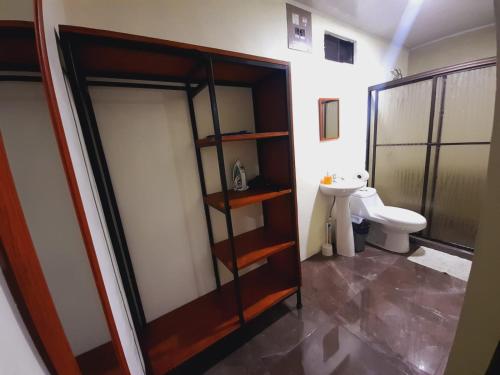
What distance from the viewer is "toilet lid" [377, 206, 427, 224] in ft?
6.28

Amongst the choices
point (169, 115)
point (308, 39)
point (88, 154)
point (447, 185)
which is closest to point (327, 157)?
point (308, 39)

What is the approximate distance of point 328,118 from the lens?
199cm

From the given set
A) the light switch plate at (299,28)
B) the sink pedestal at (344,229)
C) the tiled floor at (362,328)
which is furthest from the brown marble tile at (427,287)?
the light switch plate at (299,28)

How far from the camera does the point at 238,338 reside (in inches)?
51.9

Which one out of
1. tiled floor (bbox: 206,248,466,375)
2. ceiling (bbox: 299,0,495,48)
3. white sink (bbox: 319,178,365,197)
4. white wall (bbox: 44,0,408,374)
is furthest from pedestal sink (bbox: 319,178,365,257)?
ceiling (bbox: 299,0,495,48)

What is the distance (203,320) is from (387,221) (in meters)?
1.95

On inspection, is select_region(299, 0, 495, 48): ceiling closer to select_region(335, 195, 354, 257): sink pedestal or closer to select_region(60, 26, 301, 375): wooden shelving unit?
select_region(60, 26, 301, 375): wooden shelving unit

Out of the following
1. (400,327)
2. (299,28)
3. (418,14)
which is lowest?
(400,327)

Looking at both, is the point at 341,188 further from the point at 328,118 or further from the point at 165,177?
the point at 165,177

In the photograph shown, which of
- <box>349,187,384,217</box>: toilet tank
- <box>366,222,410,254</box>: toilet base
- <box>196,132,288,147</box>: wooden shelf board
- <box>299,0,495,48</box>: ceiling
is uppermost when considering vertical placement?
<box>299,0,495,48</box>: ceiling

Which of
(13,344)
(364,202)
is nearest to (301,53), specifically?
(364,202)

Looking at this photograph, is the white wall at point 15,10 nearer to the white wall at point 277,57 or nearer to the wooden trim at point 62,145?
the white wall at point 277,57

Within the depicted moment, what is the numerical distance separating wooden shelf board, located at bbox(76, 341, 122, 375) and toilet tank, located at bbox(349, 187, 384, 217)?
2.31 metres

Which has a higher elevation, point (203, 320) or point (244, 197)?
point (244, 197)
